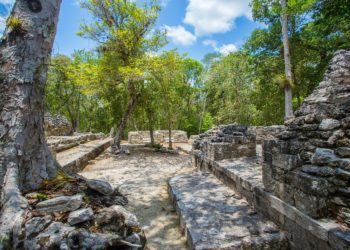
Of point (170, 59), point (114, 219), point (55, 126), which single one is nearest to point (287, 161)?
point (114, 219)

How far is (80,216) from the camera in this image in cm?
203

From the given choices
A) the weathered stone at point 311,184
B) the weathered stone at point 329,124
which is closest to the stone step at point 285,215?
the weathered stone at point 311,184

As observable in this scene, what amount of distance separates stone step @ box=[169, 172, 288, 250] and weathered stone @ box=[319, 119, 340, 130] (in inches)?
51.5

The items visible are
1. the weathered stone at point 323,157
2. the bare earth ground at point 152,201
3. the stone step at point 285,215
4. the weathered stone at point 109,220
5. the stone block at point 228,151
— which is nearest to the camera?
the stone step at point 285,215

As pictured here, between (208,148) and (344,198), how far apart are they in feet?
13.2

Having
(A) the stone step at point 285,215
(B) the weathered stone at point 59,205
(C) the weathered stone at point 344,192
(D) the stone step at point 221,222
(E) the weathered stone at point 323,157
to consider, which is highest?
(E) the weathered stone at point 323,157

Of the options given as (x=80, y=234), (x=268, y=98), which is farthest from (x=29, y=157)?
(x=268, y=98)

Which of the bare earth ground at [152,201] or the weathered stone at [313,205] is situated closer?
the weathered stone at [313,205]

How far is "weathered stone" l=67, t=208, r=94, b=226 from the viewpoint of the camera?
1.99 metres

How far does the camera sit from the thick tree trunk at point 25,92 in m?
2.47

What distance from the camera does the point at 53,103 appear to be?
24656 mm

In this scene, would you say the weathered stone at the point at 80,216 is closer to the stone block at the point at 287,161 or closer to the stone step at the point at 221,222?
the stone step at the point at 221,222

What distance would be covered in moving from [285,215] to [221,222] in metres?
0.81

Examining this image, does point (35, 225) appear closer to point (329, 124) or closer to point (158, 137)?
point (329, 124)
